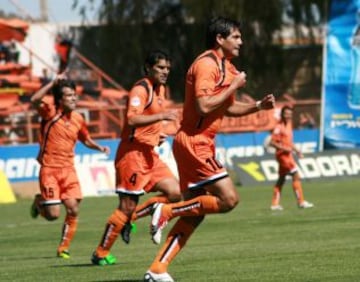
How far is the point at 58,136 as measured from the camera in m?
16.9

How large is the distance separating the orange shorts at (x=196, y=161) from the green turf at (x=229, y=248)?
1.03 m

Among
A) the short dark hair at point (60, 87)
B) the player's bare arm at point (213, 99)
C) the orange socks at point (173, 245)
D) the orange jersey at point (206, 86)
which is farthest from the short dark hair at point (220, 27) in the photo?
the short dark hair at point (60, 87)

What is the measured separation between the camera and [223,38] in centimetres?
1163

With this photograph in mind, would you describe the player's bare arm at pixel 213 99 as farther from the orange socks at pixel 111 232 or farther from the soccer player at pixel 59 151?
the soccer player at pixel 59 151

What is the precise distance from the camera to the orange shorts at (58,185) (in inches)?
653

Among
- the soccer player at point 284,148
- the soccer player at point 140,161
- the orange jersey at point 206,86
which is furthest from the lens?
the soccer player at point 284,148

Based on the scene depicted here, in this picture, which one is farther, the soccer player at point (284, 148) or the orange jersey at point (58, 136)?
the soccer player at point (284, 148)

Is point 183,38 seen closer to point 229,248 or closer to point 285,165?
point 285,165

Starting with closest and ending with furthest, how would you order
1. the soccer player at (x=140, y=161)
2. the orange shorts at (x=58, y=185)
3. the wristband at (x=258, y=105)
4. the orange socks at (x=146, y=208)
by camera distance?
1. the wristband at (x=258, y=105)
2. the soccer player at (x=140, y=161)
3. the orange socks at (x=146, y=208)
4. the orange shorts at (x=58, y=185)

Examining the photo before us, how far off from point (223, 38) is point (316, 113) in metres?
33.0

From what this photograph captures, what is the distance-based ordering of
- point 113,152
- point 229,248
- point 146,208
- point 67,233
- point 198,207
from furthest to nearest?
point 113,152, point 67,233, point 229,248, point 146,208, point 198,207

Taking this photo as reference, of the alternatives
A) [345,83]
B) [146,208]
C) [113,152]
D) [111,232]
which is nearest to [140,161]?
[146,208]

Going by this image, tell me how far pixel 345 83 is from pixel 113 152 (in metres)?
10.1

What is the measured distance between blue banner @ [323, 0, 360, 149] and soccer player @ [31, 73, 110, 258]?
81.9ft
